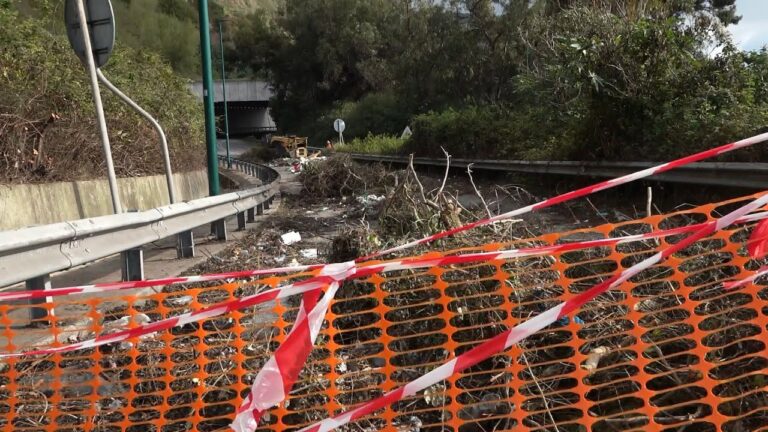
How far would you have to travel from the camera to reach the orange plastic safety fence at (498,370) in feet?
8.18

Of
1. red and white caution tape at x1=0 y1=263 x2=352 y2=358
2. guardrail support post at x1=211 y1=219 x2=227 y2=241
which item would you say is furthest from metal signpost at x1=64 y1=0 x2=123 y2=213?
red and white caution tape at x1=0 y1=263 x2=352 y2=358

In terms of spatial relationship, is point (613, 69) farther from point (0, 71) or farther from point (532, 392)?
point (0, 71)

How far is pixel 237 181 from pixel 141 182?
13.0 metres

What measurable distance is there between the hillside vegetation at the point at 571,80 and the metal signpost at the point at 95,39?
22.9 ft

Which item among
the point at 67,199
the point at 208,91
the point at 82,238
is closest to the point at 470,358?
the point at 82,238

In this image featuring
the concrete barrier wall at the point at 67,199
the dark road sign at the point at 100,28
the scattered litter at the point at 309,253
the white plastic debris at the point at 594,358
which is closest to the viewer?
the white plastic debris at the point at 594,358

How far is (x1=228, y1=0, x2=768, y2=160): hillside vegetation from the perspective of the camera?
9.13 metres

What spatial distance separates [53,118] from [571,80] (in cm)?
835

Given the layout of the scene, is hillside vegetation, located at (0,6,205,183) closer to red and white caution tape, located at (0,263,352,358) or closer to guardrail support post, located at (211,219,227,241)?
guardrail support post, located at (211,219,227,241)

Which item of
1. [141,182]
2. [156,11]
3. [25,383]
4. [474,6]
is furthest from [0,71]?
[156,11]

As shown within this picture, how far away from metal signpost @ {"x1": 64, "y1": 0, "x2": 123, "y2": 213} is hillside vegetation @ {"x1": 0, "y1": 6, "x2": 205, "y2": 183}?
2.41 metres

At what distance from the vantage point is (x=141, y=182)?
38.1ft

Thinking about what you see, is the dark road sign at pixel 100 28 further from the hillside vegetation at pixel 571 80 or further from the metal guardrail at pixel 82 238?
the hillside vegetation at pixel 571 80

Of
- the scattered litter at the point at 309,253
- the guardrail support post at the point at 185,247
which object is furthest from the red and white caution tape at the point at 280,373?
the guardrail support post at the point at 185,247
